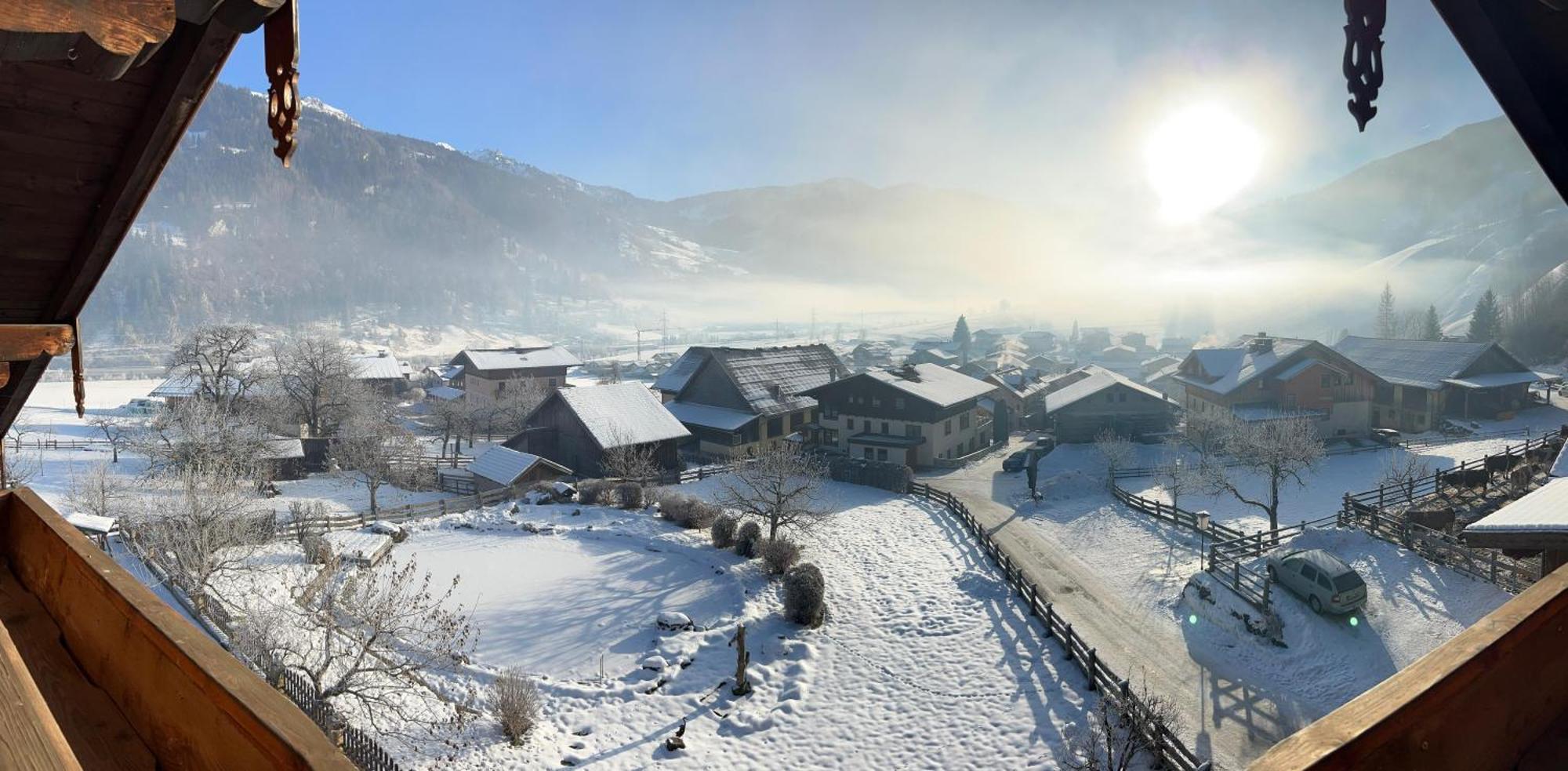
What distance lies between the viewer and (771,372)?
47688 mm

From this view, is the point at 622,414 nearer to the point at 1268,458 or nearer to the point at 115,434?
the point at 1268,458

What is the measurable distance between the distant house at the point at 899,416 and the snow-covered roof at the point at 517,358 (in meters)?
29.9

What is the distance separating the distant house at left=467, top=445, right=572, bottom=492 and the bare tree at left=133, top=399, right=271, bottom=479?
8.81 metres

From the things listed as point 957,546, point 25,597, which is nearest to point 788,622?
point 957,546

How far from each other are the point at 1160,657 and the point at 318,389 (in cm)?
4937

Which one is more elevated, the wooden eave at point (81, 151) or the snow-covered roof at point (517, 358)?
the wooden eave at point (81, 151)

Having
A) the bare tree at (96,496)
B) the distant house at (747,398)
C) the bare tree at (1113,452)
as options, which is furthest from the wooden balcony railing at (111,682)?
the bare tree at (1113,452)

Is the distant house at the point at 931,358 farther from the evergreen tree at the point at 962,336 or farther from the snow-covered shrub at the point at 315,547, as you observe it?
the snow-covered shrub at the point at 315,547

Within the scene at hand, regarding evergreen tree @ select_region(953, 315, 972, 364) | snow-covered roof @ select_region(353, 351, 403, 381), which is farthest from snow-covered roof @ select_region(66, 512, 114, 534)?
evergreen tree @ select_region(953, 315, 972, 364)

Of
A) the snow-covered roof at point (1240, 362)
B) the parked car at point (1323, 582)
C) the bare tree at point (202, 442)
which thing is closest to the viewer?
the parked car at point (1323, 582)

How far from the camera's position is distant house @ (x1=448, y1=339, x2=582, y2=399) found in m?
60.6

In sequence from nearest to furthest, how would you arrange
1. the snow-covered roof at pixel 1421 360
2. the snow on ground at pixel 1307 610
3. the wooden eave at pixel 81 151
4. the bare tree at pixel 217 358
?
the wooden eave at pixel 81 151 < the snow on ground at pixel 1307 610 < the bare tree at pixel 217 358 < the snow-covered roof at pixel 1421 360

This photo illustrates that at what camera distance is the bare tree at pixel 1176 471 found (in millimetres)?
31594

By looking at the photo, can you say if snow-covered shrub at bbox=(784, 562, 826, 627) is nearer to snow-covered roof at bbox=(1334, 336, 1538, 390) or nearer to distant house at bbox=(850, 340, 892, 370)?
snow-covered roof at bbox=(1334, 336, 1538, 390)
